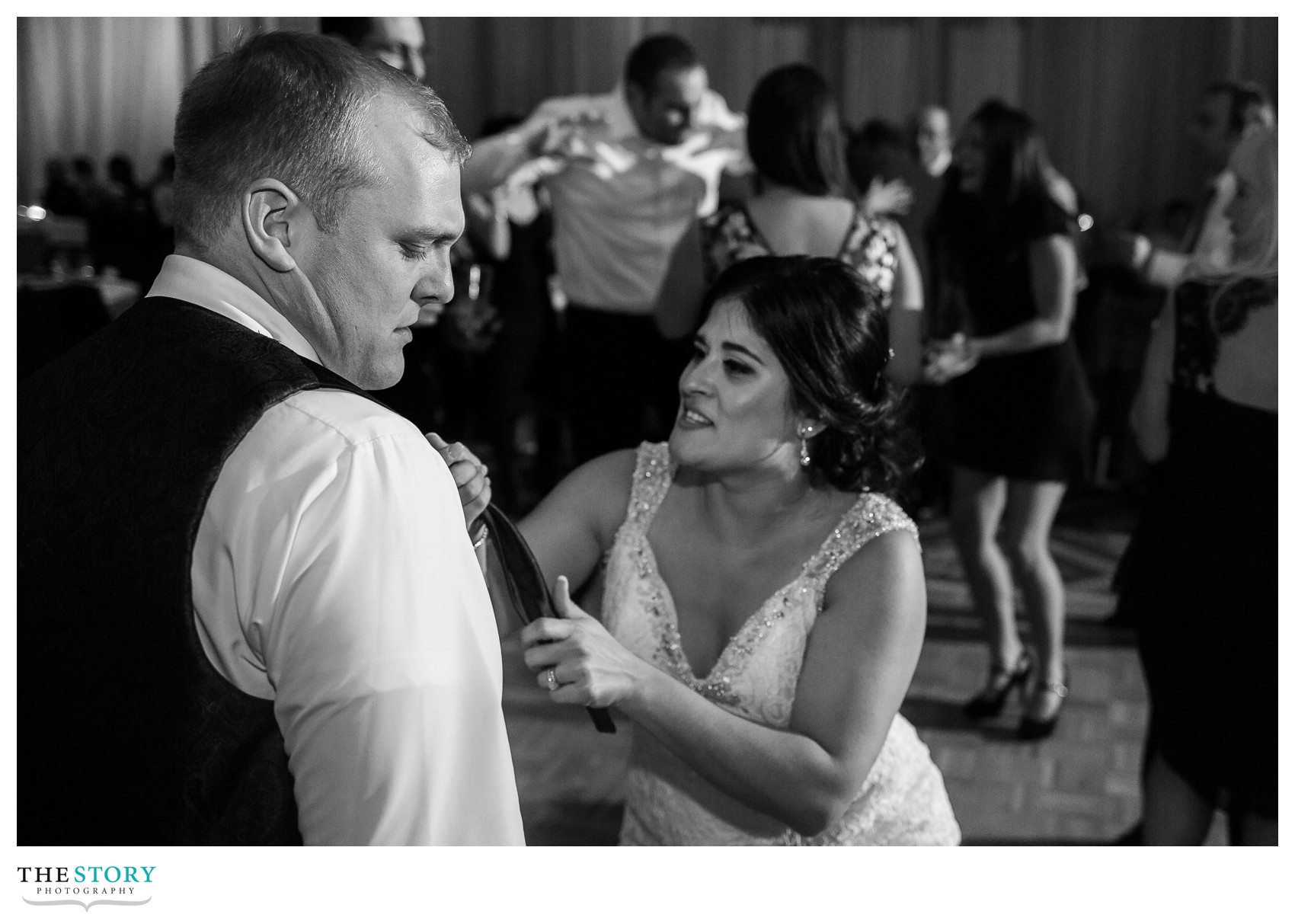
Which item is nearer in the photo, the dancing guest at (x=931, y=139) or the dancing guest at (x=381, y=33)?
the dancing guest at (x=381, y=33)

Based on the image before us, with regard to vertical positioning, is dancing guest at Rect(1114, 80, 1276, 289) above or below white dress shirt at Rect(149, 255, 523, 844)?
above

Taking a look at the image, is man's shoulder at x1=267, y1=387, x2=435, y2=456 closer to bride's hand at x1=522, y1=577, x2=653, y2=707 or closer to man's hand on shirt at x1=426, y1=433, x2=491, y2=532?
man's hand on shirt at x1=426, y1=433, x2=491, y2=532

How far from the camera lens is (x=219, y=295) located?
0.89 meters

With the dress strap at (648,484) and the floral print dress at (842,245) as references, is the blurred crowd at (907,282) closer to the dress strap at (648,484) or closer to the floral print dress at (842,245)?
the floral print dress at (842,245)

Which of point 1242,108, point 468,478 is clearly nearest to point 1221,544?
point 468,478

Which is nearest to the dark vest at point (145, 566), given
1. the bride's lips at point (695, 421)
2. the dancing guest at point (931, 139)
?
the bride's lips at point (695, 421)

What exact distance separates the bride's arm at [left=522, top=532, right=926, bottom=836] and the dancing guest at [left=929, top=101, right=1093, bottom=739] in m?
1.54

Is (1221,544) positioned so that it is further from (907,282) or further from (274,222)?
(274,222)

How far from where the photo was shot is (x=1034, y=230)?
304 centimetres

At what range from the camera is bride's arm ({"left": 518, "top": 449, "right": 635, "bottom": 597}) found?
171 centimetres

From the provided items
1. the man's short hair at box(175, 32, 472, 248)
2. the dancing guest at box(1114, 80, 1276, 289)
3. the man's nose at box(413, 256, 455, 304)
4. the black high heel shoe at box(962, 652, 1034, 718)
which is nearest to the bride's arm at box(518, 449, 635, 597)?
the man's nose at box(413, 256, 455, 304)

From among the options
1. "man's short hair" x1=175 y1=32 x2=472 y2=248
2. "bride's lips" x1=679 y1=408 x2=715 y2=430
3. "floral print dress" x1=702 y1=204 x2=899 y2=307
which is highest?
"man's short hair" x1=175 y1=32 x2=472 y2=248

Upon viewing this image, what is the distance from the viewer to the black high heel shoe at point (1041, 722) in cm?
311

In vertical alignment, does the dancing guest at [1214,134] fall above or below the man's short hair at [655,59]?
below
